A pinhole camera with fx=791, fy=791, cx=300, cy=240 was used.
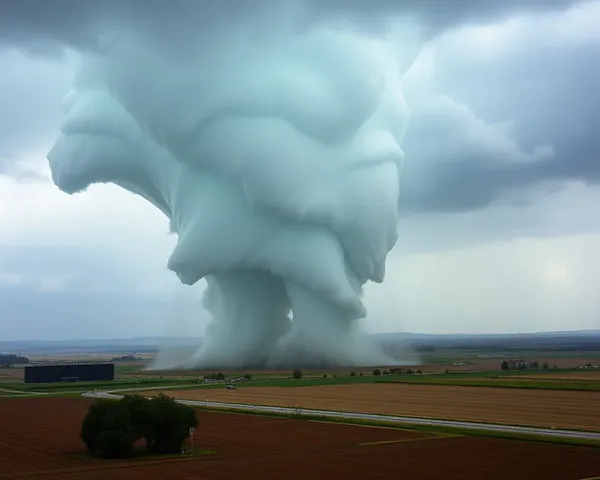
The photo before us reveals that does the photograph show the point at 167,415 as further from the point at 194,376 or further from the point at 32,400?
the point at 194,376

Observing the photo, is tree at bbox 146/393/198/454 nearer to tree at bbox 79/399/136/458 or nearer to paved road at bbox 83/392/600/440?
tree at bbox 79/399/136/458

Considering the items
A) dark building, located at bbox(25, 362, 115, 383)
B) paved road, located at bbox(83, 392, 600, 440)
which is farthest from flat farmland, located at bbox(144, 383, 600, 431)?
dark building, located at bbox(25, 362, 115, 383)

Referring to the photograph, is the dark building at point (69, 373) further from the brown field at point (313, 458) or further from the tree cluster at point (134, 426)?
the tree cluster at point (134, 426)

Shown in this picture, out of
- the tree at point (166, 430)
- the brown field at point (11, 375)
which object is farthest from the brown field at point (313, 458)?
the brown field at point (11, 375)

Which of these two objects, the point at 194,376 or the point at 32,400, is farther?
the point at 194,376

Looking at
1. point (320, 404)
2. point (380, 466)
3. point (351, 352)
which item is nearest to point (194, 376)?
point (351, 352)
